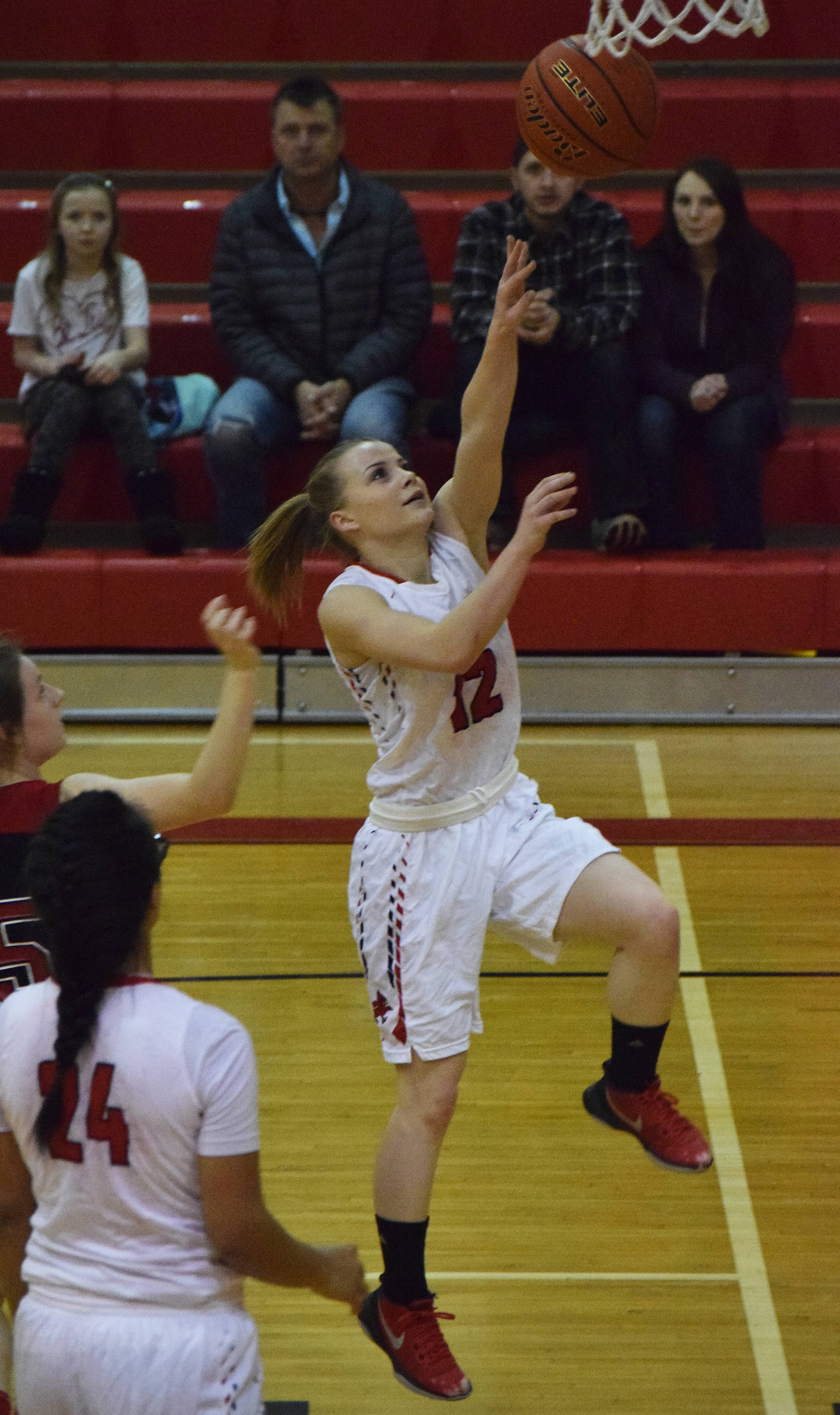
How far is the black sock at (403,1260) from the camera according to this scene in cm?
302

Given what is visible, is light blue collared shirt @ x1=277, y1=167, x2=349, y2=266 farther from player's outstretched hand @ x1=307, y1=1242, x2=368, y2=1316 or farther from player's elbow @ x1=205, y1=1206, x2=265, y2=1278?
player's elbow @ x1=205, y1=1206, x2=265, y2=1278

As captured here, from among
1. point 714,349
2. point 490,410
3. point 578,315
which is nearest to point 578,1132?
point 490,410

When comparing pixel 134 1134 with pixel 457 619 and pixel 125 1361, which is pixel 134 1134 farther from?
pixel 457 619

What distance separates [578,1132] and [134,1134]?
6.88ft

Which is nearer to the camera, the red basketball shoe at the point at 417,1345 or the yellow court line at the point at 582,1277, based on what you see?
the red basketball shoe at the point at 417,1345

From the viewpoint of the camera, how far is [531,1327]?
330cm

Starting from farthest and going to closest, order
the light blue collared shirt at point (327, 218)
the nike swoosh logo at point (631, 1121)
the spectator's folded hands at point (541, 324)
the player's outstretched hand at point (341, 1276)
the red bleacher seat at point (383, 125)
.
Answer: the red bleacher seat at point (383, 125)
the light blue collared shirt at point (327, 218)
the spectator's folded hands at point (541, 324)
the nike swoosh logo at point (631, 1121)
the player's outstretched hand at point (341, 1276)

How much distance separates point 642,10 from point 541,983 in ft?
A: 8.28

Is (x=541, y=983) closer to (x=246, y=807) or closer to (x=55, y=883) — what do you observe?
(x=246, y=807)

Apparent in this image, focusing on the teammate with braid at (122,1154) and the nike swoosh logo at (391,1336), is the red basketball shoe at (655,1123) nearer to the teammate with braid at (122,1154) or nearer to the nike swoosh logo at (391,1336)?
the nike swoosh logo at (391,1336)

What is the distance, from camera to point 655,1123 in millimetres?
3234

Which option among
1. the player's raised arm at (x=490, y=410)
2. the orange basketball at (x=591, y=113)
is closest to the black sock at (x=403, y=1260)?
the player's raised arm at (x=490, y=410)

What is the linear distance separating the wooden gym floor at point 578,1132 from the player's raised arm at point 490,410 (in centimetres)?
145

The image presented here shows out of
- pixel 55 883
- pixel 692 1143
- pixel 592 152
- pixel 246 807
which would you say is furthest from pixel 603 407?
pixel 55 883
